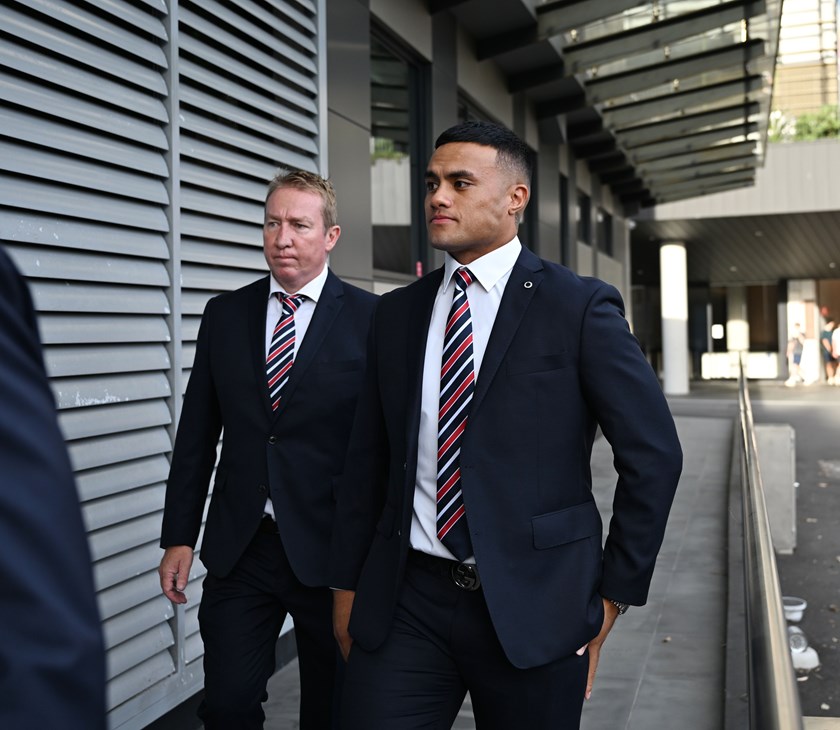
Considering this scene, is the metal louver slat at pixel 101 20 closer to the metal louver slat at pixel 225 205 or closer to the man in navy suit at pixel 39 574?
the metal louver slat at pixel 225 205

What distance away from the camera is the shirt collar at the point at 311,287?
3.48 m

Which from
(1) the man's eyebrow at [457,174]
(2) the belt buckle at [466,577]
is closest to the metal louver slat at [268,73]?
(1) the man's eyebrow at [457,174]

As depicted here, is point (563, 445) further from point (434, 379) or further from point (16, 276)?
point (16, 276)

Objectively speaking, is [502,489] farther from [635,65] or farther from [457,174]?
[635,65]

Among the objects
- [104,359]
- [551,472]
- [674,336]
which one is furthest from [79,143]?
[674,336]

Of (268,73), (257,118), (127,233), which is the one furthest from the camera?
(268,73)

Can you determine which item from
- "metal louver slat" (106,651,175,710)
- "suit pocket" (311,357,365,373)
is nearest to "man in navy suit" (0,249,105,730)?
"suit pocket" (311,357,365,373)

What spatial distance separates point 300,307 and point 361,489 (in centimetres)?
92

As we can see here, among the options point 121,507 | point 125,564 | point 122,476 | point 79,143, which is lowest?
point 125,564

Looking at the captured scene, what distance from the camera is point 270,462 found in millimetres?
3264

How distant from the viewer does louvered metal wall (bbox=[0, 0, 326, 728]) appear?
3.66 meters

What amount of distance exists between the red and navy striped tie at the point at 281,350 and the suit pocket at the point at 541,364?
109cm

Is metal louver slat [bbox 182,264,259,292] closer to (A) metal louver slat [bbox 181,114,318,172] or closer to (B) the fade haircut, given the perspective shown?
(A) metal louver slat [bbox 181,114,318,172]

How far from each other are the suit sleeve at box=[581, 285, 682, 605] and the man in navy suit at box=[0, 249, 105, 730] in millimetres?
1747
